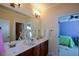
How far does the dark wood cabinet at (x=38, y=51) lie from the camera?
5.91ft

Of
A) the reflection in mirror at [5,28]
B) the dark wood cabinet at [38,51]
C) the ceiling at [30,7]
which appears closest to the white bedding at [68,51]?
the dark wood cabinet at [38,51]

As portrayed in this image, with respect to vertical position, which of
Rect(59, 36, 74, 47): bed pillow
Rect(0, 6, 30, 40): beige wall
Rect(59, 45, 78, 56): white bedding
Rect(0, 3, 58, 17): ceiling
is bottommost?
Rect(59, 45, 78, 56): white bedding

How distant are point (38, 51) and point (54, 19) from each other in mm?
619

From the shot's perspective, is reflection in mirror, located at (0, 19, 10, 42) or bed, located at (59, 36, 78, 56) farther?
bed, located at (59, 36, 78, 56)

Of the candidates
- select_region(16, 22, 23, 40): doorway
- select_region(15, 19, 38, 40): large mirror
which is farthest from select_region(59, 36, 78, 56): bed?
select_region(16, 22, 23, 40): doorway

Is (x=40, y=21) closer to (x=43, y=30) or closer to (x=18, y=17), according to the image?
(x=43, y=30)

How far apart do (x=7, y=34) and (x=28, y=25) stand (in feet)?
1.30

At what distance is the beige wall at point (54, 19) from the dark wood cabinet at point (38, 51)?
9cm

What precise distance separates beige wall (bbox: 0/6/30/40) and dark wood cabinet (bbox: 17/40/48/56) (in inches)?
13.5

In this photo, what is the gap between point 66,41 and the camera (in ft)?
5.99

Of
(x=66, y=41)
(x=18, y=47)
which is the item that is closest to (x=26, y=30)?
(x=18, y=47)

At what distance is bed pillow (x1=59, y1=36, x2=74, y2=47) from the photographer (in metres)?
1.80

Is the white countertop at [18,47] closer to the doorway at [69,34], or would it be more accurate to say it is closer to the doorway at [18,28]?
the doorway at [18,28]

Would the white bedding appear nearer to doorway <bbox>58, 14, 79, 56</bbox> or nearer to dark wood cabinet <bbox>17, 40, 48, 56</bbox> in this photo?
doorway <bbox>58, 14, 79, 56</bbox>
